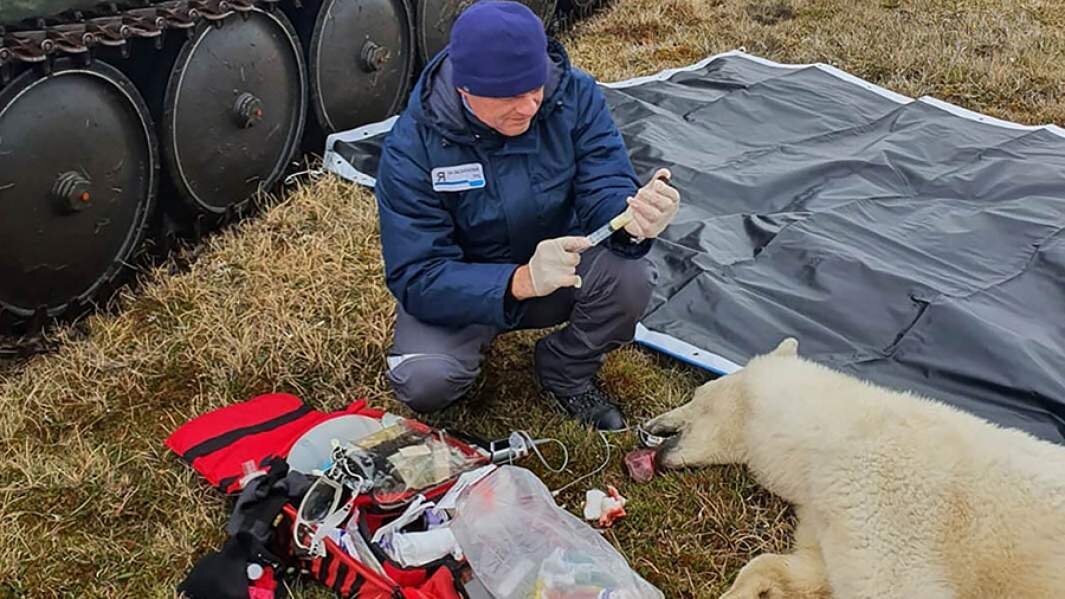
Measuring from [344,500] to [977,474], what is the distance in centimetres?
174

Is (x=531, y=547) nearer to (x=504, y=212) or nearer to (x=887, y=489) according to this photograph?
(x=887, y=489)

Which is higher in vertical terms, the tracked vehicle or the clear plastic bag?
the tracked vehicle

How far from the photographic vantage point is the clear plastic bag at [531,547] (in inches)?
108

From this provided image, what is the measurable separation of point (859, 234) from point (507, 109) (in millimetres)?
2264

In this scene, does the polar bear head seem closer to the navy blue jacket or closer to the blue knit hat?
the navy blue jacket

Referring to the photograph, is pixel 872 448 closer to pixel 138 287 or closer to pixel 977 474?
pixel 977 474

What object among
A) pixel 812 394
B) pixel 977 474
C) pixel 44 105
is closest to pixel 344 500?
pixel 812 394

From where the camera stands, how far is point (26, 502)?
3.32m

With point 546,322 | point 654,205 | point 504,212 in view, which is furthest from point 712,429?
point 504,212

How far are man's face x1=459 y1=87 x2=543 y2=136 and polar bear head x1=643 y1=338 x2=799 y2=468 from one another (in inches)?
43.3

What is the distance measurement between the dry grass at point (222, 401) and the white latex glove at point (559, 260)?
0.77 m

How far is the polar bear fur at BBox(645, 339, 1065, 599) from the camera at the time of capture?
106 inches

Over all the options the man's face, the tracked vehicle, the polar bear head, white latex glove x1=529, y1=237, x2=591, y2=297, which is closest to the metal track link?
the tracked vehicle

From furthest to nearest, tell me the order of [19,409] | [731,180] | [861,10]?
1. [861,10]
2. [731,180]
3. [19,409]
